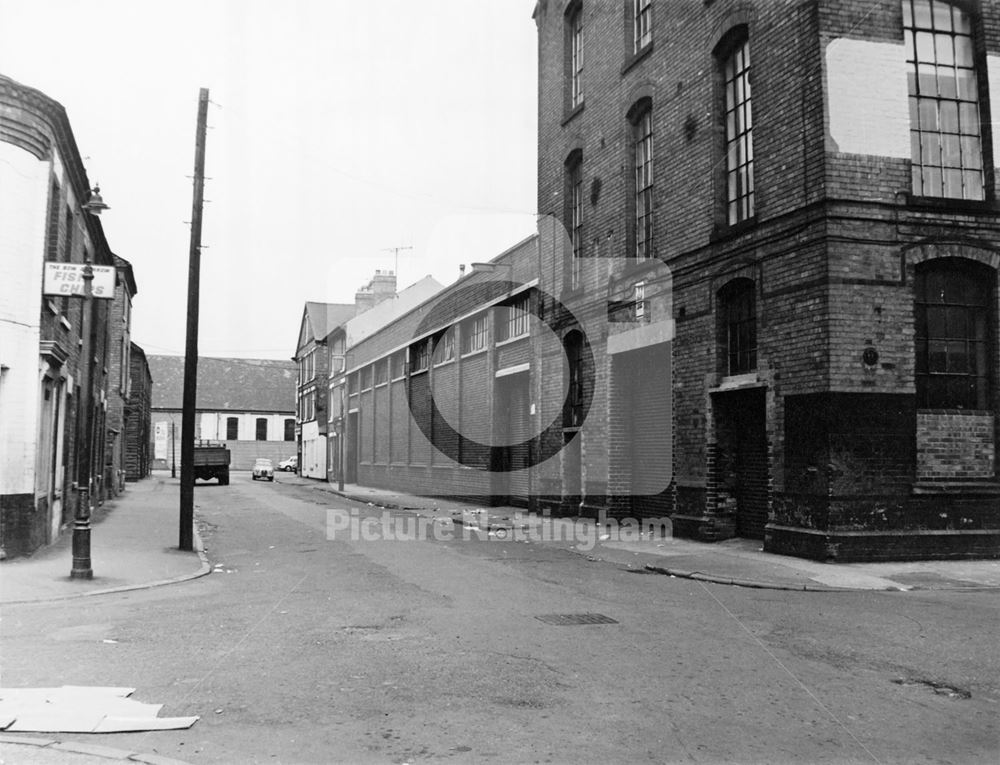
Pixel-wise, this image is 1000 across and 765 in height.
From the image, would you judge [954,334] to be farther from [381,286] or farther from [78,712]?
[381,286]

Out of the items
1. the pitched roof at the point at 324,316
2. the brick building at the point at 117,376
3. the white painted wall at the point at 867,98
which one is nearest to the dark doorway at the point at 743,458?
the white painted wall at the point at 867,98

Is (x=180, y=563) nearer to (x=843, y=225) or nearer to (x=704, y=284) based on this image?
(x=704, y=284)

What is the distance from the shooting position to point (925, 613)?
356 inches

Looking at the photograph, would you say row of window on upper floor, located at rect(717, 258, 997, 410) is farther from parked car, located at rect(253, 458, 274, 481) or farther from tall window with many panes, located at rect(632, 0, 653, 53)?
parked car, located at rect(253, 458, 274, 481)

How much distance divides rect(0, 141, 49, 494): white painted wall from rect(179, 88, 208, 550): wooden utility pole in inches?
105

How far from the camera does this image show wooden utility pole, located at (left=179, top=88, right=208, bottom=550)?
49.7 ft

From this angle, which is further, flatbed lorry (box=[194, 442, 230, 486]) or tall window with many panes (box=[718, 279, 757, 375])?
flatbed lorry (box=[194, 442, 230, 486])

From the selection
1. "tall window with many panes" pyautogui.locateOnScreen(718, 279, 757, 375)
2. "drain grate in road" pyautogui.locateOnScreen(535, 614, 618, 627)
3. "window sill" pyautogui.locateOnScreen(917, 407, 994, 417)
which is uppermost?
"tall window with many panes" pyautogui.locateOnScreen(718, 279, 757, 375)

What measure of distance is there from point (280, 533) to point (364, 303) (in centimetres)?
3713

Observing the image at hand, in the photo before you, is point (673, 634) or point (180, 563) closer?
point (673, 634)

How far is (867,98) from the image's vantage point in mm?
13031

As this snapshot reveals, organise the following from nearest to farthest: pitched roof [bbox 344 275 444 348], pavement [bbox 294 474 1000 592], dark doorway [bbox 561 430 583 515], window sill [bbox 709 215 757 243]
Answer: pavement [bbox 294 474 1000 592], window sill [bbox 709 215 757 243], dark doorway [bbox 561 430 583 515], pitched roof [bbox 344 275 444 348]

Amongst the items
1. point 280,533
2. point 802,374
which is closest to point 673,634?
point 802,374

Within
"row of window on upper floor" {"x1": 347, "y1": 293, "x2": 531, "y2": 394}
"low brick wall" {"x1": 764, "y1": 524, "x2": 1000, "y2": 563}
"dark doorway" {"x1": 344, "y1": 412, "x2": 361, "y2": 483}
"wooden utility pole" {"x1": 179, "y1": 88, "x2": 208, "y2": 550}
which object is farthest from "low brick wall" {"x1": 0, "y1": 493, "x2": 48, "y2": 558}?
"dark doorway" {"x1": 344, "y1": 412, "x2": 361, "y2": 483}
